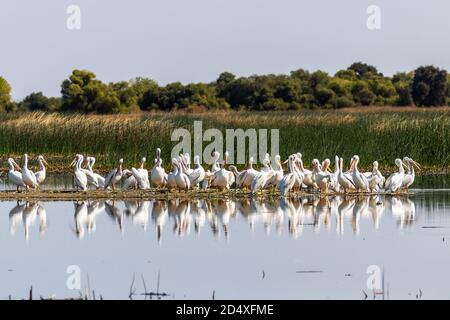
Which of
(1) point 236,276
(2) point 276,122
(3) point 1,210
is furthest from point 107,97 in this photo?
(1) point 236,276

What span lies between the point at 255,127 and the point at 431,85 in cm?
3286

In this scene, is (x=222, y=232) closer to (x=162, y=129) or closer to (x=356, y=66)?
(x=162, y=129)

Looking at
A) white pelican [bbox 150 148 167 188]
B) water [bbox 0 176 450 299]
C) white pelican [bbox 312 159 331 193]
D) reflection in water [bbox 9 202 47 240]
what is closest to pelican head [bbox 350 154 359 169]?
white pelican [bbox 312 159 331 193]

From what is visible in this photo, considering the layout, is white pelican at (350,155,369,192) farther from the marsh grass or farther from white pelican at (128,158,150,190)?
the marsh grass

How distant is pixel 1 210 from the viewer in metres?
17.9

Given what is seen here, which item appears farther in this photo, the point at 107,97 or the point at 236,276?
the point at 107,97

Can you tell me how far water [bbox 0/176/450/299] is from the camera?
36.1ft

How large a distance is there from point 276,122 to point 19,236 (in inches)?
583

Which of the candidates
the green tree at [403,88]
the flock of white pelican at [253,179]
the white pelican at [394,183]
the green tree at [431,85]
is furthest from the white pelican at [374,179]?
the green tree at [431,85]

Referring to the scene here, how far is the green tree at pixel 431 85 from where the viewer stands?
58834 mm

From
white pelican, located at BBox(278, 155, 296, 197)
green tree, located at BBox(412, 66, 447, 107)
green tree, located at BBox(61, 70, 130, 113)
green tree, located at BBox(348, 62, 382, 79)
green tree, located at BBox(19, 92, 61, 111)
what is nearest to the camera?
white pelican, located at BBox(278, 155, 296, 197)

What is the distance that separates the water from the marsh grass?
19.2 feet

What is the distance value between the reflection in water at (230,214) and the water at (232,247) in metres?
0.02

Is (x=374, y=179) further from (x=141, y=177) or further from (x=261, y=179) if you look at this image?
(x=141, y=177)
